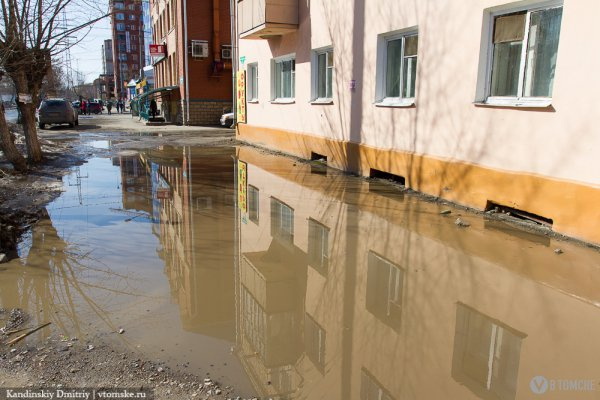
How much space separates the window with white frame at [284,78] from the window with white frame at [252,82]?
237cm

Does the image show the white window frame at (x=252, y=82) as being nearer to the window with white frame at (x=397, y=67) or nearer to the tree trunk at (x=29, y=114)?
the tree trunk at (x=29, y=114)

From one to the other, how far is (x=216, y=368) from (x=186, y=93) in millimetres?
26938

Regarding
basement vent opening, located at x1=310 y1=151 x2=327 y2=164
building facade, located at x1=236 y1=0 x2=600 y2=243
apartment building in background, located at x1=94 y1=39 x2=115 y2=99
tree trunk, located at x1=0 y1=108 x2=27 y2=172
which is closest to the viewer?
building facade, located at x1=236 y1=0 x2=600 y2=243

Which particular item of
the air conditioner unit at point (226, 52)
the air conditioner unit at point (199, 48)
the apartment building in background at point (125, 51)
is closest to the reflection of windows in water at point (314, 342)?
the air conditioner unit at point (199, 48)

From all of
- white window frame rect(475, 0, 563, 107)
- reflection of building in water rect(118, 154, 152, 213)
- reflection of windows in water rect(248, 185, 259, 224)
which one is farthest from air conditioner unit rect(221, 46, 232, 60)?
white window frame rect(475, 0, 563, 107)

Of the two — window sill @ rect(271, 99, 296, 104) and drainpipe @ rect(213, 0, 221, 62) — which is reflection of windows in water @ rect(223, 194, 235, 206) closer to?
Result: window sill @ rect(271, 99, 296, 104)

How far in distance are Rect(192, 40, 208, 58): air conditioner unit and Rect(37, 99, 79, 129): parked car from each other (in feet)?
25.7

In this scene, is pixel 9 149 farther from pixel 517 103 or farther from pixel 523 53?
pixel 523 53

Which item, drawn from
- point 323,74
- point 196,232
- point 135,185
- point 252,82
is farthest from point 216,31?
point 196,232

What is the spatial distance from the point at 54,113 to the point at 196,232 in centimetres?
2390

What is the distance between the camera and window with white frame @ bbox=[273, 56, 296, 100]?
15031mm

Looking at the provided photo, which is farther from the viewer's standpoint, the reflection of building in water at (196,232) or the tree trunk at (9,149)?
the tree trunk at (9,149)

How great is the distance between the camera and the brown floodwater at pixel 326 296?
10.6 ft

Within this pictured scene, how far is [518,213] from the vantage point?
22.5 feet
